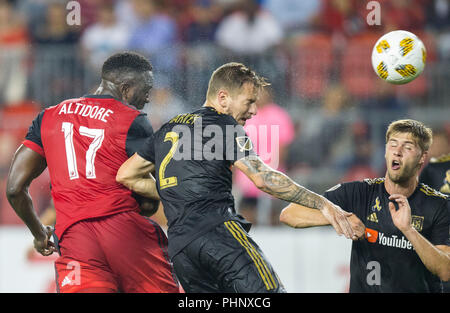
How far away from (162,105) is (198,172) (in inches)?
208

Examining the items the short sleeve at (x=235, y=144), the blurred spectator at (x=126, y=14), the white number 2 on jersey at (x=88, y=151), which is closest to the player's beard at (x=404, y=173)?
the short sleeve at (x=235, y=144)

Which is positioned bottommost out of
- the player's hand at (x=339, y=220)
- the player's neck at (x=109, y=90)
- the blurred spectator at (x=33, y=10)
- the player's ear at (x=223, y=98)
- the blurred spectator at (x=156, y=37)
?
the player's hand at (x=339, y=220)

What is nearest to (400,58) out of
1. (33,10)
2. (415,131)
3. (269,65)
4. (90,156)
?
(415,131)

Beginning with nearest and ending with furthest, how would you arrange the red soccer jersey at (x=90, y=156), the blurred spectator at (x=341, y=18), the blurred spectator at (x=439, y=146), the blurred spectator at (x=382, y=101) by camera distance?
the red soccer jersey at (x=90, y=156) < the blurred spectator at (x=439, y=146) < the blurred spectator at (x=382, y=101) < the blurred spectator at (x=341, y=18)

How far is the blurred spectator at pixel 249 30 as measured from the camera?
1091cm

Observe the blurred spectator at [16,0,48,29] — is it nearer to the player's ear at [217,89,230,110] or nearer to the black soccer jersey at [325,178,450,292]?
the player's ear at [217,89,230,110]

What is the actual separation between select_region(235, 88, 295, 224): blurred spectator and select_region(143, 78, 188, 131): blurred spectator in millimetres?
1065

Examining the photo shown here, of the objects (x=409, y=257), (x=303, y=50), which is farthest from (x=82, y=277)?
(x=303, y=50)

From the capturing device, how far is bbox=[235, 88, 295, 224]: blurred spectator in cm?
943

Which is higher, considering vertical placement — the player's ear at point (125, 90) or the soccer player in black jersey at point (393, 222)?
the player's ear at point (125, 90)

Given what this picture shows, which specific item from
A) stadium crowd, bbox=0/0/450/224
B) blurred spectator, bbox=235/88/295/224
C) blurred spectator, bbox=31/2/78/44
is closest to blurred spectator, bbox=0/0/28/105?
stadium crowd, bbox=0/0/450/224

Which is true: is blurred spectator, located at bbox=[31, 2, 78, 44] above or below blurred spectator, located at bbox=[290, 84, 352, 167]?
above

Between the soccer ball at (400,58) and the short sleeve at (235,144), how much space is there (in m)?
2.04

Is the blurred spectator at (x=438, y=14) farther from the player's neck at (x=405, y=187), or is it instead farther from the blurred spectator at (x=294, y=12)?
the player's neck at (x=405, y=187)
